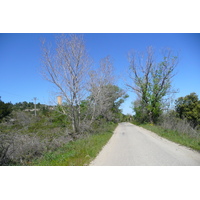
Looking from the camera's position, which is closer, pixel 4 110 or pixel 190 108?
pixel 4 110

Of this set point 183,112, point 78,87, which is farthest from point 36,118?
point 183,112

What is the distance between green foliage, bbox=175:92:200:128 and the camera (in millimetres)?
23500

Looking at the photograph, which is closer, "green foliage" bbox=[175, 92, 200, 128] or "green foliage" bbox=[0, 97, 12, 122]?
"green foliage" bbox=[0, 97, 12, 122]

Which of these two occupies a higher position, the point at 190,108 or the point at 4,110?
the point at 190,108

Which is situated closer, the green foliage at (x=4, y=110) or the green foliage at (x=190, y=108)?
the green foliage at (x=4, y=110)

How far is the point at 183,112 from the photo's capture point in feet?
84.2

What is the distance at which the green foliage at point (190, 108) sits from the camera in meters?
23.5

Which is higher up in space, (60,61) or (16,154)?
(60,61)

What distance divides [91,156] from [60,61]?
734 centimetres

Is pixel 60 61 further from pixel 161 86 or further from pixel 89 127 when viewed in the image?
pixel 161 86

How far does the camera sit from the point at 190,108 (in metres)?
25.1
